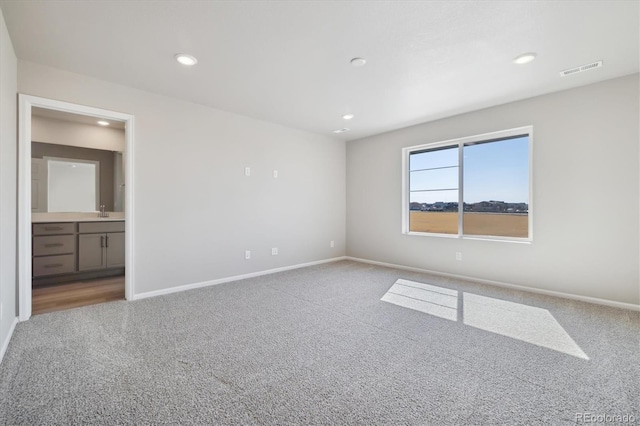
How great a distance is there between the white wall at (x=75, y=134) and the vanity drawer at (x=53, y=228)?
1.24 metres

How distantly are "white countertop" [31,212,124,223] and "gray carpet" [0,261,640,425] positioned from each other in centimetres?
200

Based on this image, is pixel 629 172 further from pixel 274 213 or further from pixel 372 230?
pixel 274 213

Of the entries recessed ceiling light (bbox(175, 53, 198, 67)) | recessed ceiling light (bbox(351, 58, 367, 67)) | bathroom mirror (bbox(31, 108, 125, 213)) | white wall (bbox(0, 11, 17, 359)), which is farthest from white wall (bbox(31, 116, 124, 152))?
recessed ceiling light (bbox(351, 58, 367, 67))

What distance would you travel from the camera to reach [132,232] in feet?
11.2

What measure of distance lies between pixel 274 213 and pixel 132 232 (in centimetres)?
204

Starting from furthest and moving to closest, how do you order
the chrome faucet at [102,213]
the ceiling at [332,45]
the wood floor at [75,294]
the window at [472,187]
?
the chrome faucet at [102,213] < the window at [472,187] < the wood floor at [75,294] < the ceiling at [332,45]

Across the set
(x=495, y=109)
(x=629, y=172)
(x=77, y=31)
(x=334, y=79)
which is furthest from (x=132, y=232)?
(x=629, y=172)

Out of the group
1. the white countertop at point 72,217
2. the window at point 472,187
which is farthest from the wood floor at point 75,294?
→ the window at point 472,187

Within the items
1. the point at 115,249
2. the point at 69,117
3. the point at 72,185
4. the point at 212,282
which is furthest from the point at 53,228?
the point at 212,282

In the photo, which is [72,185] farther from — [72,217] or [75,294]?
[75,294]

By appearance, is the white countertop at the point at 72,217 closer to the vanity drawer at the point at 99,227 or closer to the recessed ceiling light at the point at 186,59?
the vanity drawer at the point at 99,227

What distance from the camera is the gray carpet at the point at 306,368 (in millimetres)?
1560

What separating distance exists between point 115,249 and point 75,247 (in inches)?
19.5

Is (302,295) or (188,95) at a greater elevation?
(188,95)
